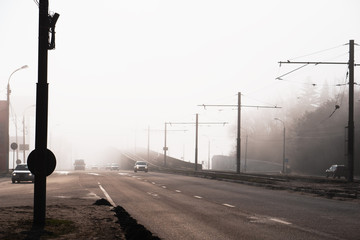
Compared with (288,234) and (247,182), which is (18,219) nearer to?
(288,234)

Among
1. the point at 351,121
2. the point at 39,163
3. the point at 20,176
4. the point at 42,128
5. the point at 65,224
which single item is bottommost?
the point at 20,176

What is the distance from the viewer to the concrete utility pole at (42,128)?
1232 centimetres

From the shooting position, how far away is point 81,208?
18016 mm

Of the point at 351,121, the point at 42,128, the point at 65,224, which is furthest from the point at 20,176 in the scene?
the point at 42,128

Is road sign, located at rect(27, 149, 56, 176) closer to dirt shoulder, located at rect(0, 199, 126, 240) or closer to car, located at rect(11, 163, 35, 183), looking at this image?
dirt shoulder, located at rect(0, 199, 126, 240)

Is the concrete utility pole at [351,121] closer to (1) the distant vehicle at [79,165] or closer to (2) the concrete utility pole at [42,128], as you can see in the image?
(2) the concrete utility pole at [42,128]

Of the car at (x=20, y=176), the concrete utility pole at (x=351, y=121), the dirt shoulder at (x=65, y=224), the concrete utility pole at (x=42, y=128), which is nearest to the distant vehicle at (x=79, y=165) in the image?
the car at (x=20, y=176)

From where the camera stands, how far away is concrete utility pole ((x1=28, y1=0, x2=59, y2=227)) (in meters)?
12.3

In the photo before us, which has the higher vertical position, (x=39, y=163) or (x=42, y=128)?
(x=42, y=128)

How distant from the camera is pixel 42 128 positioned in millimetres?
12461

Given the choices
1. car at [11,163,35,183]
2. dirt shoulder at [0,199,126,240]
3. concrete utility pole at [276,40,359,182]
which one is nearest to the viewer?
dirt shoulder at [0,199,126,240]

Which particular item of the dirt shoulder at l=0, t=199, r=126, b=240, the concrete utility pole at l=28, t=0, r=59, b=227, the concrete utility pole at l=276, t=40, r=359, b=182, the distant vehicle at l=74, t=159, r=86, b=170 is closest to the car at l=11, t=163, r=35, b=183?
the concrete utility pole at l=276, t=40, r=359, b=182

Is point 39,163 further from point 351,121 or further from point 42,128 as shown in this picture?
point 351,121

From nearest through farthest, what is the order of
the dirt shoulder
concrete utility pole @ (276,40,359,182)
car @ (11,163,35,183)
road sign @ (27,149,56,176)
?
the dirt shoulder, road sign @ (27,149,56,176), concrete utility pole @ (276,40,359,182), car @ (11,163,35,183)
